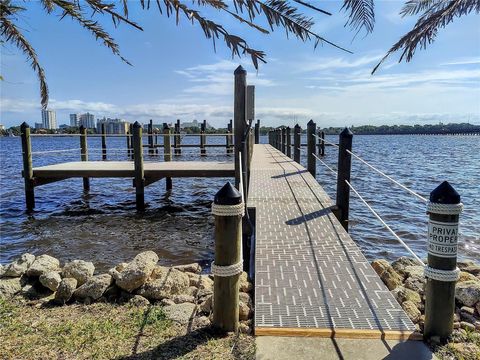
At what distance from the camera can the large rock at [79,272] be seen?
4.77 m

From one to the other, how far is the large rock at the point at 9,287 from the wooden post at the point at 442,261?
413 centimetres

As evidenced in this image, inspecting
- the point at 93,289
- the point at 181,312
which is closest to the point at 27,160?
the point at 93,289

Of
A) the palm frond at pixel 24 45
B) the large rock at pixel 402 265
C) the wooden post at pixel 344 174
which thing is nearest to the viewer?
the palm frond at pixel 24 45

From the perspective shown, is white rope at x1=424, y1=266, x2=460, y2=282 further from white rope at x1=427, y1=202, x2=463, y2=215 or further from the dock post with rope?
the dock post with rope

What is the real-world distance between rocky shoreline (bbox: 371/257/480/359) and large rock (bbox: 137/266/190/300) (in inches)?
89.7

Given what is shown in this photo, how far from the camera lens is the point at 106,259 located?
7922 mm

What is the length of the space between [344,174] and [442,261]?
342cm

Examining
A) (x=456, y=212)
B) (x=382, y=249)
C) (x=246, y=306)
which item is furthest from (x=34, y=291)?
(x=382, y=249)

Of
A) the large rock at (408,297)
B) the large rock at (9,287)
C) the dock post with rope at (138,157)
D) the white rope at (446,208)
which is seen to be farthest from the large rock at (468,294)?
the dock post with rope at (138,157)

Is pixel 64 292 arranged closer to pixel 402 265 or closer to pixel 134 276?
pixel 134 276

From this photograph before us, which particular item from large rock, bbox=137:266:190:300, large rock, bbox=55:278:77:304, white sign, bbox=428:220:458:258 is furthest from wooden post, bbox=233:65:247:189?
white sign, bbox=428:220:458:258

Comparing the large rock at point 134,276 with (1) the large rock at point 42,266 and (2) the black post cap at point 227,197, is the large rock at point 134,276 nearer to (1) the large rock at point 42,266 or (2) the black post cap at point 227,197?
(1) the large rock at point 42,266

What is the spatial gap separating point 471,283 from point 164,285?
11.2 ft

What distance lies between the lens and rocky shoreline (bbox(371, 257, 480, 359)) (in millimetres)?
2963
